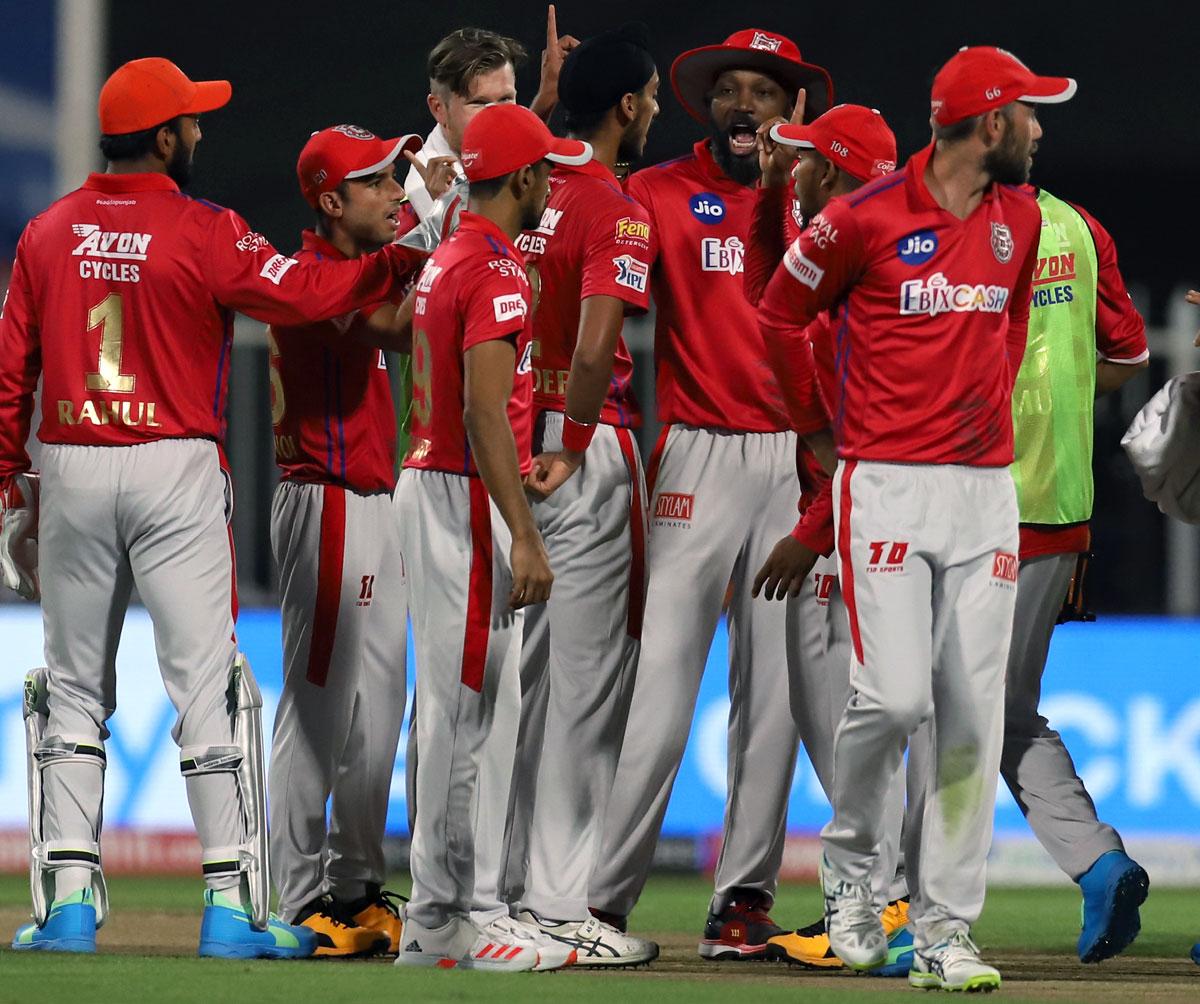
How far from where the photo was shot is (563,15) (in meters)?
16.1

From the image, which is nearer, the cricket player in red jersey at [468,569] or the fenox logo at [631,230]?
the cricket player in red jersey at [468,569]

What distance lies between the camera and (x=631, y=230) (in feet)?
21.5

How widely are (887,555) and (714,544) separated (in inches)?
42.4

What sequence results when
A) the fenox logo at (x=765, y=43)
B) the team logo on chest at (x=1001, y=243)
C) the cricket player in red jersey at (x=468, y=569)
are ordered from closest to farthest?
the team logo on chest at (x=1001, y=243) < the cricket player in red jersey at (x=468, y=569) < the fenox logo at (x=765, y=43)

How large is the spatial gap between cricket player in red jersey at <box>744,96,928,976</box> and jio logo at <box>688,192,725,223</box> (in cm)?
18

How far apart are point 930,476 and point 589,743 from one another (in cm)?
144

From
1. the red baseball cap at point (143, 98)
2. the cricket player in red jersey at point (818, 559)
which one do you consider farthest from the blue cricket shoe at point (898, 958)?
the red baseball cap at point (143, 98)

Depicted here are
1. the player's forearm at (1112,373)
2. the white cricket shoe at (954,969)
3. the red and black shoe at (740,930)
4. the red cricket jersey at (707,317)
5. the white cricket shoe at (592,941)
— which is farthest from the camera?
the player's forearm at (1112,373)

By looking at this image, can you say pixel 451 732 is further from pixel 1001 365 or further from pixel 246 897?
pixel 1001 365

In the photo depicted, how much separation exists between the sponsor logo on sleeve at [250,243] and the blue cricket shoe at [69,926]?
1897 mm

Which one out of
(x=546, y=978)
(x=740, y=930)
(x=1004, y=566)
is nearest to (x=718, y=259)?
(x=1004, y=566)

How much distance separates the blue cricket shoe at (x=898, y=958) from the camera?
6.32m

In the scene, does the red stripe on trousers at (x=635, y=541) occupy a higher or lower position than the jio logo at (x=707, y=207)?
lower

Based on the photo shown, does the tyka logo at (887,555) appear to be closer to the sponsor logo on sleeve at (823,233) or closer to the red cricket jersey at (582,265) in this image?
the sponsor logo on sleeve at (823,233)
